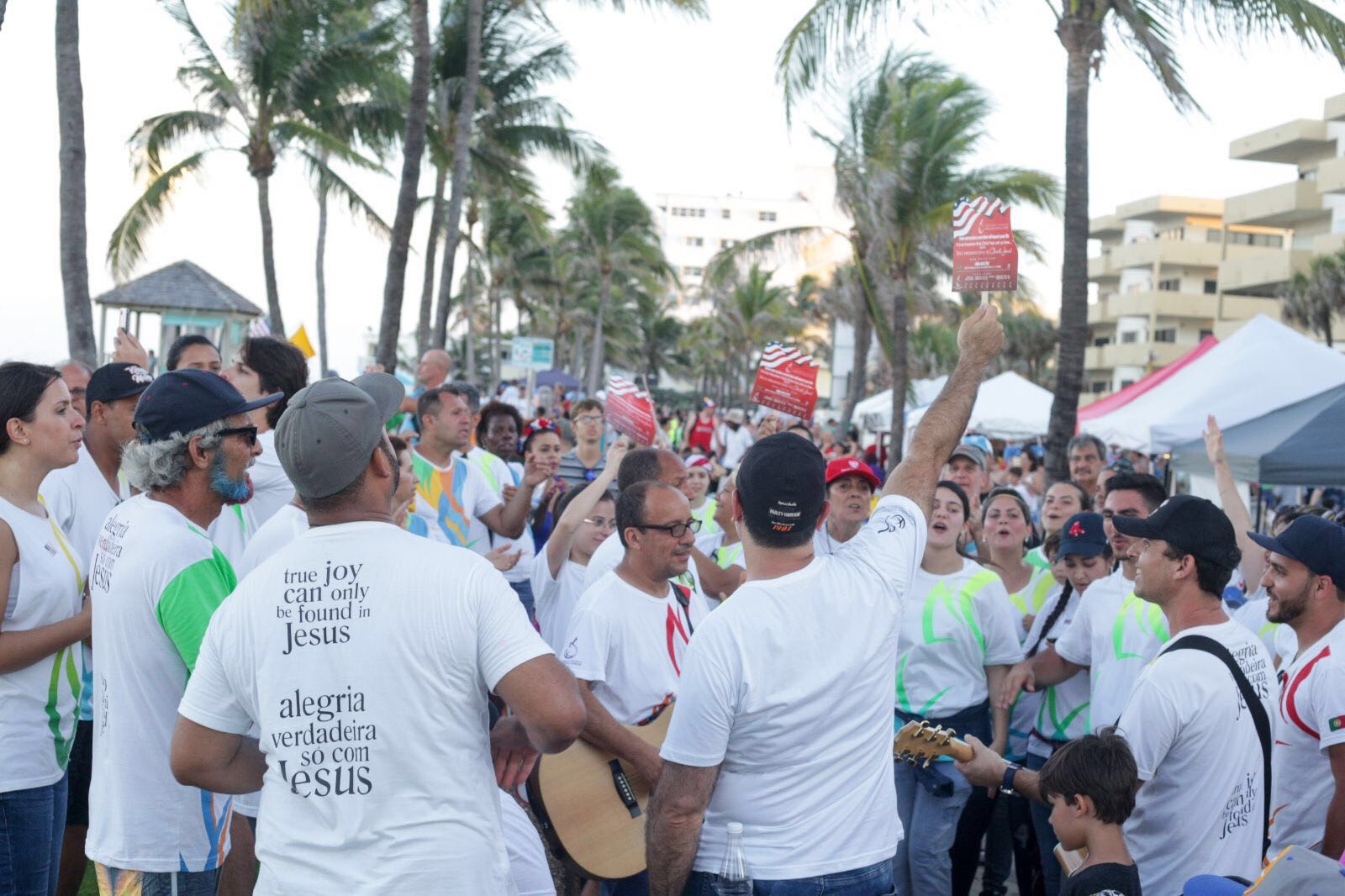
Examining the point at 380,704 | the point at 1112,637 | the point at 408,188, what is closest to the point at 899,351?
the point at 408,188

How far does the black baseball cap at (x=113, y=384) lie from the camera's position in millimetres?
4289

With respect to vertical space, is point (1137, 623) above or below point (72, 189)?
below

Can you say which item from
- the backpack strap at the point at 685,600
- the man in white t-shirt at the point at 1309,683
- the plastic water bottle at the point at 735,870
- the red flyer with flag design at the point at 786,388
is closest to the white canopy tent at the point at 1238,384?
the red flyer with flag design at the point at 786,388

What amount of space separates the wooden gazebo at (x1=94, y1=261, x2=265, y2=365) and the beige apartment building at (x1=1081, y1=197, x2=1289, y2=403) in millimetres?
46636

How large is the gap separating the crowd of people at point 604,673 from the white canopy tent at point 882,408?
24.3m

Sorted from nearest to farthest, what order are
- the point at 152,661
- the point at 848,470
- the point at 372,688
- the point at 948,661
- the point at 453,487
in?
the point at 372,688, the point at 152,661, the point at 948,661, the point at 848,470, the point at 453,487

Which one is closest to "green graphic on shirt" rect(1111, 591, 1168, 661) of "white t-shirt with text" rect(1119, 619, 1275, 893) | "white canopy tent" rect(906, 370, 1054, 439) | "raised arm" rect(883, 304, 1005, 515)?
"white t-shirt with text" rect(1119, 619, 1275, 893)

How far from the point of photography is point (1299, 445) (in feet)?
32.5

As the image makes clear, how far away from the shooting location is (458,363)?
3172 inches

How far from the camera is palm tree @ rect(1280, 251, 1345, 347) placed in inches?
1550

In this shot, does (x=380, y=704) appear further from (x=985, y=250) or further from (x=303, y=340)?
(x=303, y=340)

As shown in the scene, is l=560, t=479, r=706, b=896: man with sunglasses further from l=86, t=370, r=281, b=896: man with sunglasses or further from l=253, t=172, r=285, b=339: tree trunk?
l=253, t=172, r=285, b=339: tree trunk

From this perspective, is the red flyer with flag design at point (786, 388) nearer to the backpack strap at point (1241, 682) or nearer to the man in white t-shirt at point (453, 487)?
the man in white t-shirt at point (453, 487)

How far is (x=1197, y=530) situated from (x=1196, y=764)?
0.73m
